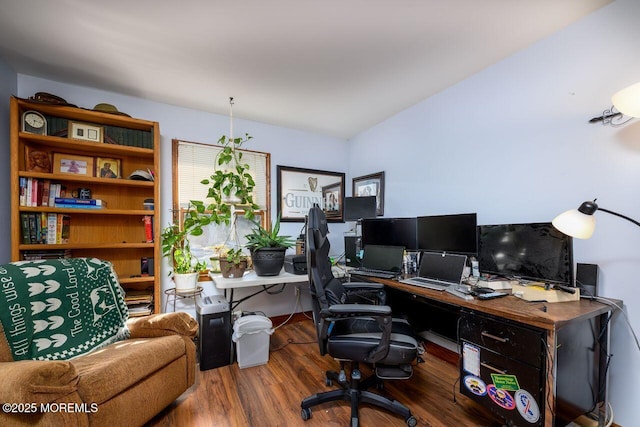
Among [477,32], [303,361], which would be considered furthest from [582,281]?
[303,361]

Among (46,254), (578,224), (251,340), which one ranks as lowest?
(251,340)

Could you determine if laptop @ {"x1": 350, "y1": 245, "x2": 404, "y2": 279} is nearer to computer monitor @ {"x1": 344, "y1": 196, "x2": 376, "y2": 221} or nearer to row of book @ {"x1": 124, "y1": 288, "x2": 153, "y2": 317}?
computer monitor @ {"x1": 344, "y1": 196, "x2": 376, "y2": 221}

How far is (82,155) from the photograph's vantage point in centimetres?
232

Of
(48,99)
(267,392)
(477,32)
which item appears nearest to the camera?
(477,32)

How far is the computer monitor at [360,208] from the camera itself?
9.58 feet

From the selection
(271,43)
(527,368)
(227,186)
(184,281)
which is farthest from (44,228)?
(527,368)

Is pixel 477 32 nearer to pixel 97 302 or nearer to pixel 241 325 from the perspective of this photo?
pixel 241 325

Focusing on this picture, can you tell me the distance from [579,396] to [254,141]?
3375mm

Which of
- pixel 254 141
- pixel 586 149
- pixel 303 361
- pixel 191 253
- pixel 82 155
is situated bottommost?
pixel 303 361

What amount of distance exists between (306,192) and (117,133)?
2.07 meters

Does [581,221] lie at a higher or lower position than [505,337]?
higher

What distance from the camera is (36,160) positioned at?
2.09 m

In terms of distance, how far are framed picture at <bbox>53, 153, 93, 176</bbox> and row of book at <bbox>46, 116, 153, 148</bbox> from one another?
0.20 m

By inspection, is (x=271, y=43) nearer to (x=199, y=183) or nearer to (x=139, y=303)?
(x=199, y=183)
